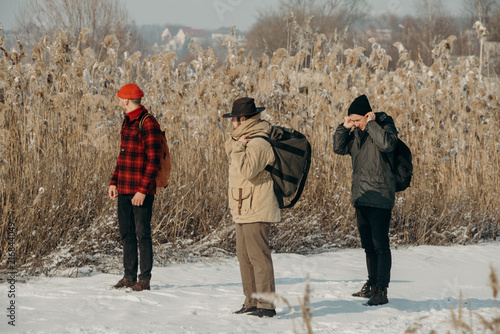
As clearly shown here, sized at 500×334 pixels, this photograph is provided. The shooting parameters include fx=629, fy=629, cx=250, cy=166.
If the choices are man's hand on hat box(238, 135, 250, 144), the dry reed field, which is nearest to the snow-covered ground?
the dry reed field

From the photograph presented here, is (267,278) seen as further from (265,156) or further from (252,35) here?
(252,35)

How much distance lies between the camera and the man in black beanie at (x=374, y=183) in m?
4.63

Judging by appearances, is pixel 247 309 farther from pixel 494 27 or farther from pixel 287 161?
pixel 494 27

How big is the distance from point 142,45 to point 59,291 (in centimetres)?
3287

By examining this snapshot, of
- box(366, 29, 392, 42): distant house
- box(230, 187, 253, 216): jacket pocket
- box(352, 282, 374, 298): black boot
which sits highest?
box(366, 29, 392, 42): distant house

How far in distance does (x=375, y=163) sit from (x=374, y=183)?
161mm

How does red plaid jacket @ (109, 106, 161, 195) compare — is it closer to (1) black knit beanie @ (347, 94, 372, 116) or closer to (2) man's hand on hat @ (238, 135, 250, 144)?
(2) man's hand on hat @ (238, 135, 250, 144)

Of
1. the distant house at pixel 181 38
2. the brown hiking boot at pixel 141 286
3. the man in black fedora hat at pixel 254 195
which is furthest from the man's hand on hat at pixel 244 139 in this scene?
the distant house at pixel 181 38

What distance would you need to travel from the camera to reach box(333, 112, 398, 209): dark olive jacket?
4.59 metres

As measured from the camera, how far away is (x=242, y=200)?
4.01m

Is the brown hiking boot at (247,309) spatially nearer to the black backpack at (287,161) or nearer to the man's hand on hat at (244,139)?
the black backpack at (287,161)

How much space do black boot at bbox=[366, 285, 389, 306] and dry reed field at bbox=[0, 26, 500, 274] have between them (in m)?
2.03

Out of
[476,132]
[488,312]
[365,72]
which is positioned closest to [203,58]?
[365,72]

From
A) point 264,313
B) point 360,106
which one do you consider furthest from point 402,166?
point 264,313
